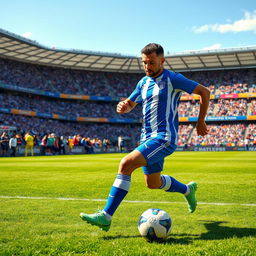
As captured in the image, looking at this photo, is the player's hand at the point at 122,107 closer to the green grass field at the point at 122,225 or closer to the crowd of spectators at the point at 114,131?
the green grass field at the point at 122,225

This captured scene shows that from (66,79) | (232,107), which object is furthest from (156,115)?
(66,79)

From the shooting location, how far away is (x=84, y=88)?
179ft

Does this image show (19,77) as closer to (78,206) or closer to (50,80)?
(50,80)

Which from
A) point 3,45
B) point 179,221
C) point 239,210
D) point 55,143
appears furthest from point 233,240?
point 3,45

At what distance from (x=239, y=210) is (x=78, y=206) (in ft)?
7.73

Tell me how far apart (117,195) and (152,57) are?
5.36 feet

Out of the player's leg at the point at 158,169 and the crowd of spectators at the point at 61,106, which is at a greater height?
the crowd of spectators at the point at 61,106

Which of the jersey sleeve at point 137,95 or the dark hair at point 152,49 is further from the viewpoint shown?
the jersey sleeve at point 137,95

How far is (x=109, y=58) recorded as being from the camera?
4912 cm

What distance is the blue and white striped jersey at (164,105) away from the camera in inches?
148

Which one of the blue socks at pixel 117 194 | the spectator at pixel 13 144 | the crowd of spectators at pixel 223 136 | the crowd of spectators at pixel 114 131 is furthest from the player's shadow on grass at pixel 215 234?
the crowd of spectators at pixel 223 136

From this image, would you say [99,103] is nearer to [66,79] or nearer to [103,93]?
[103,93]

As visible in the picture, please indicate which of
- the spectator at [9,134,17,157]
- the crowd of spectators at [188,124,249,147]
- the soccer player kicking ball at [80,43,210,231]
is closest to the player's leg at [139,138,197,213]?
the soccer player kicking ball at [80,43,210,231]

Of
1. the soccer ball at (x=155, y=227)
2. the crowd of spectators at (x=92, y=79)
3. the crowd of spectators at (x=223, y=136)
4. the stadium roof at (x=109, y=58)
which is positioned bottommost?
the crowd of spectators at (x=223, y=136)
